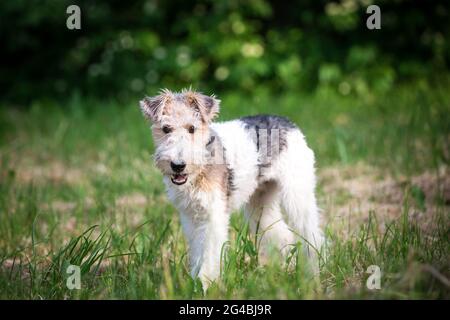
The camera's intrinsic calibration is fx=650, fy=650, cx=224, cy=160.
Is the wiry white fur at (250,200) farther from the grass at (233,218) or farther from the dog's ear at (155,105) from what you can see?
the dog's ear at (155,105)

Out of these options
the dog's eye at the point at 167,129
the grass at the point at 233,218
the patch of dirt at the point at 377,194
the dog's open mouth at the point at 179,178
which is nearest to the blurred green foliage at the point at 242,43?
the grass at the point at 233,218

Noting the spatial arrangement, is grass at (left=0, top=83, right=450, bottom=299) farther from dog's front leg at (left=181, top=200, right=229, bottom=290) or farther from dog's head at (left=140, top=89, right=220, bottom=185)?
dog's head at (left=140, top=89, right=220, bottom=185)

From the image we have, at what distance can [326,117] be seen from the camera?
9.59 meters

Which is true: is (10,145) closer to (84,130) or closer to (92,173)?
(84,130)

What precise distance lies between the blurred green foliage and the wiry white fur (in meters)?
6.73

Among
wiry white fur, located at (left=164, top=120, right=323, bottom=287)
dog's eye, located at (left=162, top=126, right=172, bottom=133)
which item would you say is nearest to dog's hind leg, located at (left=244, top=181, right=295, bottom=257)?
wiry white fur, located at (left=164, top=120, right=323, bottom=287)

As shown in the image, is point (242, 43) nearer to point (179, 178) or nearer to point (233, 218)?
point (233, 218)

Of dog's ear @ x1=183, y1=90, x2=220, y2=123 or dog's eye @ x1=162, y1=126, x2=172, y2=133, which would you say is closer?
dog's eye @ x1=162, y1=126, x2=172, y2=133

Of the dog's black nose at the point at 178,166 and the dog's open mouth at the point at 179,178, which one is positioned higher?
the dog's black nose at the point at 178,166

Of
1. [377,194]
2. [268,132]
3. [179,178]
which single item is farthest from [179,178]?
[377,194]

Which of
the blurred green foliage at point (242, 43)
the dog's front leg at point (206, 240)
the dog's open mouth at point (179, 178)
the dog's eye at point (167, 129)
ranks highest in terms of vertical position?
the blurred green foliage at point (242, 43)

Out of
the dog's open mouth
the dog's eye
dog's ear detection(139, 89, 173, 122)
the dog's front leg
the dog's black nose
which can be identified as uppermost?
dog's ear detection(139, 89, 173, 122)

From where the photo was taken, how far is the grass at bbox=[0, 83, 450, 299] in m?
3.88

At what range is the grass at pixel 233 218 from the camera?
388cm
